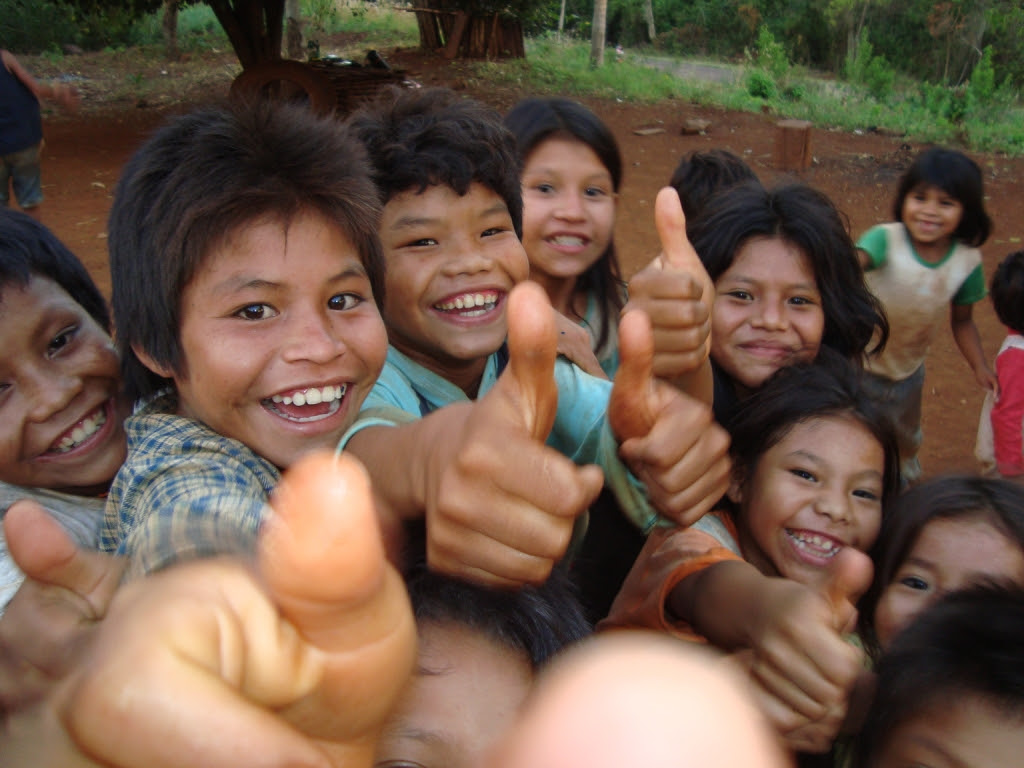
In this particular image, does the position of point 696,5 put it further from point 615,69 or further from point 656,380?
point 656,380

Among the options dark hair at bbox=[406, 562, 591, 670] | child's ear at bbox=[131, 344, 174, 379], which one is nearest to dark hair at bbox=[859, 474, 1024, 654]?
dark hair at bbox=[406, 562, 591, 670]

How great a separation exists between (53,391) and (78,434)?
0.10 m

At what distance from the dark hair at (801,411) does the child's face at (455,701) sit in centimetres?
99

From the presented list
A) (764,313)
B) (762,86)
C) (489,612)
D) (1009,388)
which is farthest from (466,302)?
(762,86)

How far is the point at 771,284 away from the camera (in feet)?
6.67

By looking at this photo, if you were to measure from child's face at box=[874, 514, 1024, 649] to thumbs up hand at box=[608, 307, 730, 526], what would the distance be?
1.94ft

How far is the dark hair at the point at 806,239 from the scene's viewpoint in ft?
6.87

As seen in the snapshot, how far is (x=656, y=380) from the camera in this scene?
1201 mm

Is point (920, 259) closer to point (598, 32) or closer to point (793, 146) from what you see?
point (793, 146)

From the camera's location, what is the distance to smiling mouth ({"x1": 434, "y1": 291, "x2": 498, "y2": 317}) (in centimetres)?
163

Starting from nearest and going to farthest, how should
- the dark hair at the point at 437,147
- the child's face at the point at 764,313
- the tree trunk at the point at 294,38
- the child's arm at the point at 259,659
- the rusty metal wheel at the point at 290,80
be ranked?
the child's arm at the point at 259,659 → the dark hair at the point at 437,147 → the child's face at the point at 764,313 → the rusty metal wheel at the point at 290,80 → the tree trunk at the point at 294,38

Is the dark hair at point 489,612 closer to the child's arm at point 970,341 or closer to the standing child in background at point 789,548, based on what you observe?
the standing child in background at point 789,548

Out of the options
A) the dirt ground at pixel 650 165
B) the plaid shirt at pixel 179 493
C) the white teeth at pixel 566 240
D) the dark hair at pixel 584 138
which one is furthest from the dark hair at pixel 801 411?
the dirt ground at pixel 650 165

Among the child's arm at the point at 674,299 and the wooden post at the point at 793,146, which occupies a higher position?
the wooden post at the point at 793,146
